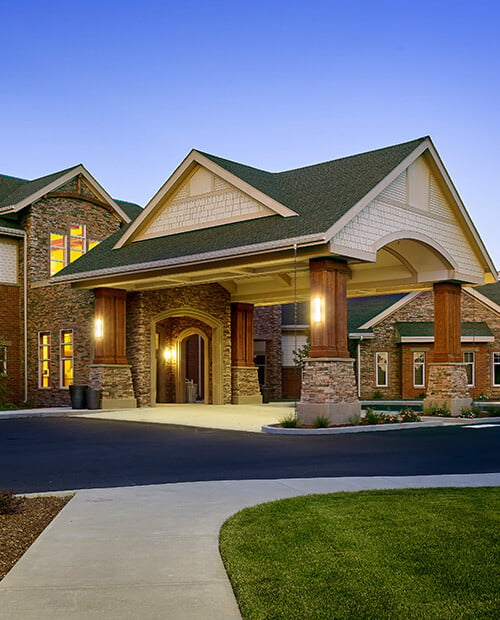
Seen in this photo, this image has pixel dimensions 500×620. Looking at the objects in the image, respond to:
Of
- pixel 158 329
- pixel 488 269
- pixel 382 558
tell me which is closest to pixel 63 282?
pixel 158 329

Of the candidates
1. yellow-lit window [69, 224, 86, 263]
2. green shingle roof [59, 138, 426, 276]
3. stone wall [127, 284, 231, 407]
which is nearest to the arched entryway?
stone wall [127, 284, 231, 407]

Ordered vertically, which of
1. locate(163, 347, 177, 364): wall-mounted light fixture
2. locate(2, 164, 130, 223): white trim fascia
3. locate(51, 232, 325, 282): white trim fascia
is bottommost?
locate(163, 347, 177, 364): wall-mounted light fixture

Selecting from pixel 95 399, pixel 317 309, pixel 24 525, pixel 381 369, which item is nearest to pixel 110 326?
pixel 95 399

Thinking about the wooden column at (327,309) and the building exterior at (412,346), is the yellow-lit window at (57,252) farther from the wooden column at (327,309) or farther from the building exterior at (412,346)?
the wooden column at (327,309)

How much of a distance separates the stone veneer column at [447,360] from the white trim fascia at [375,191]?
4844 mm

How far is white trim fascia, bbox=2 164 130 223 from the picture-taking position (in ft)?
104

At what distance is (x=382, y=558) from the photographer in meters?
6.09

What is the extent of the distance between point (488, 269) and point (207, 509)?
21419mm

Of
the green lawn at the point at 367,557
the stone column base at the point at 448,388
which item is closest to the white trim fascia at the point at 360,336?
the stone column base at the point at 448,388

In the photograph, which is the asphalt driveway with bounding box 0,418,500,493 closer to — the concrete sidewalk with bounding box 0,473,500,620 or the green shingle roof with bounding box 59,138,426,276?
the concrete sidewalk with bounding box 0,473,500,620

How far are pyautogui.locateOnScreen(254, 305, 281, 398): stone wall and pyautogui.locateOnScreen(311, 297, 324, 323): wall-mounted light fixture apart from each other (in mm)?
19183

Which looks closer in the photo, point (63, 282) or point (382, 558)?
point (382, 558)

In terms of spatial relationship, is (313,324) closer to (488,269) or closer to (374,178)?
(374,178)

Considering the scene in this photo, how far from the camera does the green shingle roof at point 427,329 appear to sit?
38.1m
